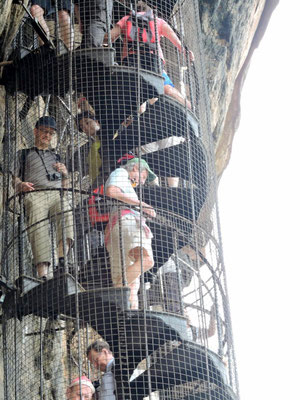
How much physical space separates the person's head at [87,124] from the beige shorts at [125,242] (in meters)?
1.39

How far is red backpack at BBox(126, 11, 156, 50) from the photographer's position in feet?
40.0

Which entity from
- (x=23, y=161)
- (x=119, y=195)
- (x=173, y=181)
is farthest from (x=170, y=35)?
(x=119, y=195)

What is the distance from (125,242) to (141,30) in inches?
115

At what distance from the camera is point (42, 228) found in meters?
11.4

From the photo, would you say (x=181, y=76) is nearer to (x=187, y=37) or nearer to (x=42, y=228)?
(x=187, y=37)

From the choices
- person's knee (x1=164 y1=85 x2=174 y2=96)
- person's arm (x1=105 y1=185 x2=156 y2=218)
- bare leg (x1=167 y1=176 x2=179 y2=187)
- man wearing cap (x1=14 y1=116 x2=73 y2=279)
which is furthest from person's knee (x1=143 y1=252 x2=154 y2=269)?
person's knee (x1=164 y1=85 x2=174 y2=96)

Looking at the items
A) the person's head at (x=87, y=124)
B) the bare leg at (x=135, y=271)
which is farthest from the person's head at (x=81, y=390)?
the person's head at (x=87, y=124)

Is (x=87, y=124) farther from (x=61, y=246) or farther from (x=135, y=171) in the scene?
(x=61, y=246)

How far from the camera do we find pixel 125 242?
10609 millimetres

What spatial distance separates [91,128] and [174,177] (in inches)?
45.5

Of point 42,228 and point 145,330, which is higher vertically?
point 42,228

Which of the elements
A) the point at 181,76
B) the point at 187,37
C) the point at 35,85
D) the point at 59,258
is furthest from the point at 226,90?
the point at 59,258

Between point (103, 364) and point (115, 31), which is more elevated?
point (115, 31)

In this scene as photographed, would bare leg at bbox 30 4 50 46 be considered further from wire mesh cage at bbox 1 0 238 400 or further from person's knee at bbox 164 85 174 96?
person's knee at bbox 164 85 174 96
